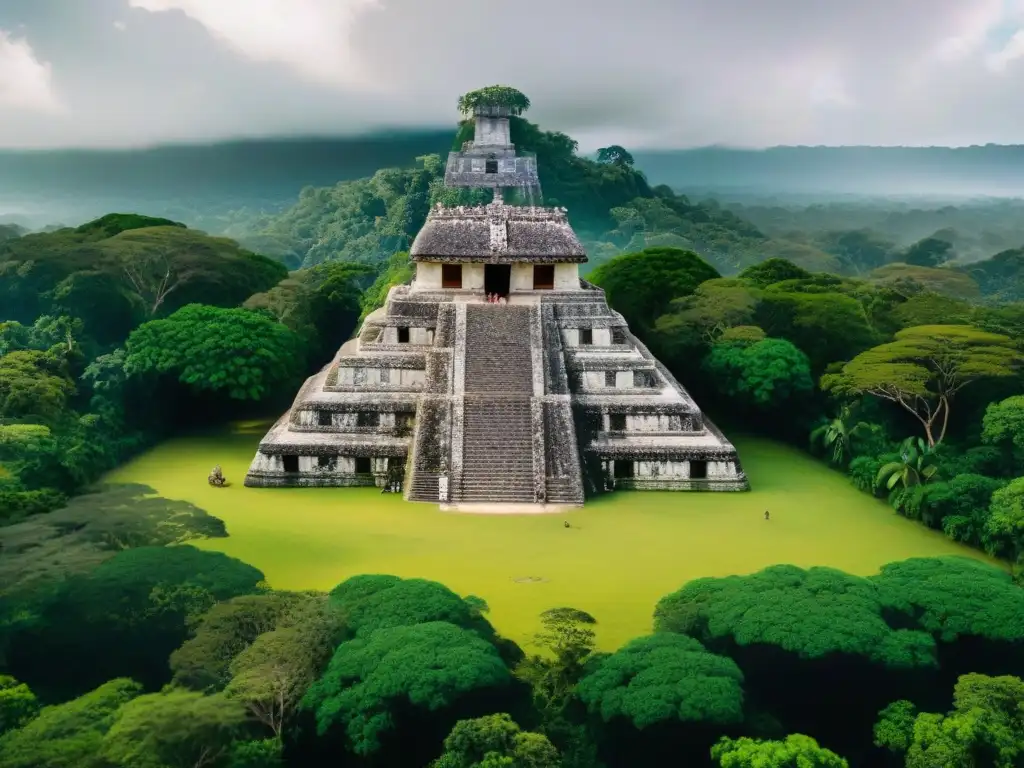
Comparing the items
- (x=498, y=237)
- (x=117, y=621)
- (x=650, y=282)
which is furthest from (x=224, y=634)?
(x=650, y=282)

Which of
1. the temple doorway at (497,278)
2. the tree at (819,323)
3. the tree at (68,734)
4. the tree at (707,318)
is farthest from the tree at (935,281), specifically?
the tree at (68,734)

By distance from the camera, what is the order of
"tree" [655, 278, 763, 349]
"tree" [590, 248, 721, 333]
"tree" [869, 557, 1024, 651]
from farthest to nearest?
"tree" [590, 248, 721, 333], "tree" [655, 278, 763, 349], "tree" [869, 557, 1024, 651]

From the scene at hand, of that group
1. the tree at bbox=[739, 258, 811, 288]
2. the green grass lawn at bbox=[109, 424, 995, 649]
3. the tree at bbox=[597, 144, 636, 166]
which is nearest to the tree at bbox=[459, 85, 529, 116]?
the tree at bbox=[597, 144, 636, 166]

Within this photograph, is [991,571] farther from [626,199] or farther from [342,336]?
[626,199]

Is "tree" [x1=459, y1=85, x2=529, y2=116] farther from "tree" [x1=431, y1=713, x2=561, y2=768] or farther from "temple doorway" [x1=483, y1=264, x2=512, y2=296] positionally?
"tree" [x1=431, y1=713, x2=561, y2=768]

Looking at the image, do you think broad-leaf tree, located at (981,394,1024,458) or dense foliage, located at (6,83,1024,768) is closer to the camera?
dense foliage, located at (6,83,1024,768)

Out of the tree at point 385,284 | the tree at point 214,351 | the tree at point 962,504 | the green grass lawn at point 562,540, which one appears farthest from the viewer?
Result: the tree at point 385,284

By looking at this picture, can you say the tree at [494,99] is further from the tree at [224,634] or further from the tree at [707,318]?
the tree at [224,634]
